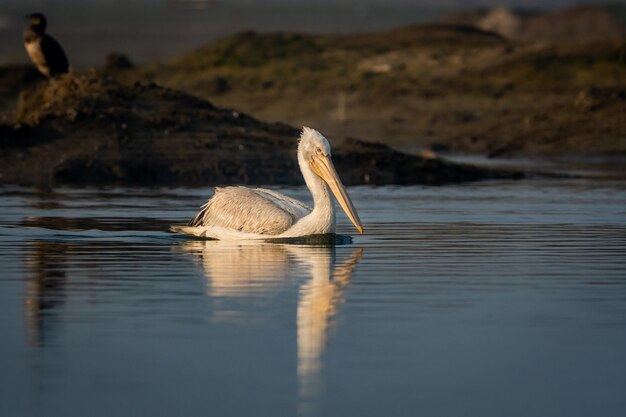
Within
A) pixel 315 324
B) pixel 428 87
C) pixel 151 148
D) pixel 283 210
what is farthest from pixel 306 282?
pixel 428 87

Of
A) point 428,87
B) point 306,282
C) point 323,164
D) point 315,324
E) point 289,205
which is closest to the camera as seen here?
point 315,324

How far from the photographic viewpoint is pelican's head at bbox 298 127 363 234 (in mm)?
13844

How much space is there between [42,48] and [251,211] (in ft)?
43.0

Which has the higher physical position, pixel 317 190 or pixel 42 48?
pixel 42 48

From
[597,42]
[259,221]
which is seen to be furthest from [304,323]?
[597,42]

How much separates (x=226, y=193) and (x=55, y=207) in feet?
16.5

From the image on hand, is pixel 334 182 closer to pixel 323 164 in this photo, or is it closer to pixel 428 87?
pixel 323 164

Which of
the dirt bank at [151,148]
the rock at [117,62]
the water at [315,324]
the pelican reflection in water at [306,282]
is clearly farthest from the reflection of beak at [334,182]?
the rock at [117,62]

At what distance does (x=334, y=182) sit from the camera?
546 inches

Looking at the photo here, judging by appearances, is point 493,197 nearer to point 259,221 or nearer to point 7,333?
point 259,221

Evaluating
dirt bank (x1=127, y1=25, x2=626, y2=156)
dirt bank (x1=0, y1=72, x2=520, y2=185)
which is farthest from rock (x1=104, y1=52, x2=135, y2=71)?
dirt bank (x1=0, y1=72, x2=520, y2=185)

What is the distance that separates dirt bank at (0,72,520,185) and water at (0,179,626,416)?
10.1 metres

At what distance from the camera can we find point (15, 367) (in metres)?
7.16

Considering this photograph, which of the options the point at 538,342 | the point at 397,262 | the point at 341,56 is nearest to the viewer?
the point at 538,342
